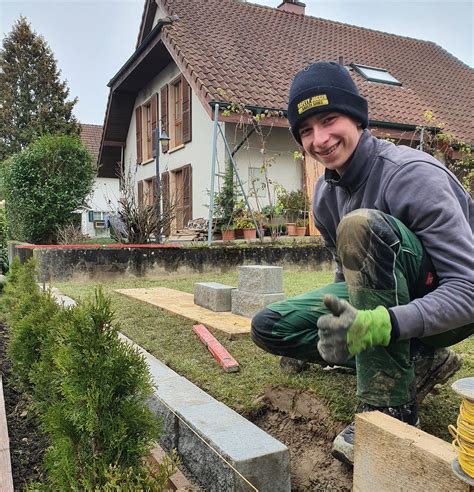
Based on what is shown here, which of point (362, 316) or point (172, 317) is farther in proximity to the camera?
point (172, 317)

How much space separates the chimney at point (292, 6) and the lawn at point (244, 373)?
15.5m

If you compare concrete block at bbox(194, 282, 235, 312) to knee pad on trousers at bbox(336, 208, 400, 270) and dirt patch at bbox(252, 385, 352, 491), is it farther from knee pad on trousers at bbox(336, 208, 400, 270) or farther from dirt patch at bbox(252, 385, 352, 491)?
knee pad on trousers at bbox(336, 208, 400, 270)

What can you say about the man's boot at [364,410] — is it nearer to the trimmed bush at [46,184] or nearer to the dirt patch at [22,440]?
the dirt patch at [22,440]

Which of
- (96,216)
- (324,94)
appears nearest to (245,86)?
(324,94)

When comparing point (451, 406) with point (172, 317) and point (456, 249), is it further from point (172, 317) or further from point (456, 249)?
point (172, 317)

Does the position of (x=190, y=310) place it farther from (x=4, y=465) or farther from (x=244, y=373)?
(x=4, y=465)

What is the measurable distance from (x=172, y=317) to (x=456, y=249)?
3.17 m

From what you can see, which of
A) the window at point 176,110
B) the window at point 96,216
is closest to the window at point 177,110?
the window at point 176,110

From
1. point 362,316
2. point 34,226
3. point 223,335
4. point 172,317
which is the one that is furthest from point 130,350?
point 34,226

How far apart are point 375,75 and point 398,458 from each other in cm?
1446

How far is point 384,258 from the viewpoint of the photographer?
4.96 feet

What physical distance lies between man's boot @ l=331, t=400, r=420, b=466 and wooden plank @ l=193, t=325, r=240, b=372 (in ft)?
3.53

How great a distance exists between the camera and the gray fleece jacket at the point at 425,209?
1.42m

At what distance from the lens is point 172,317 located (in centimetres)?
433
